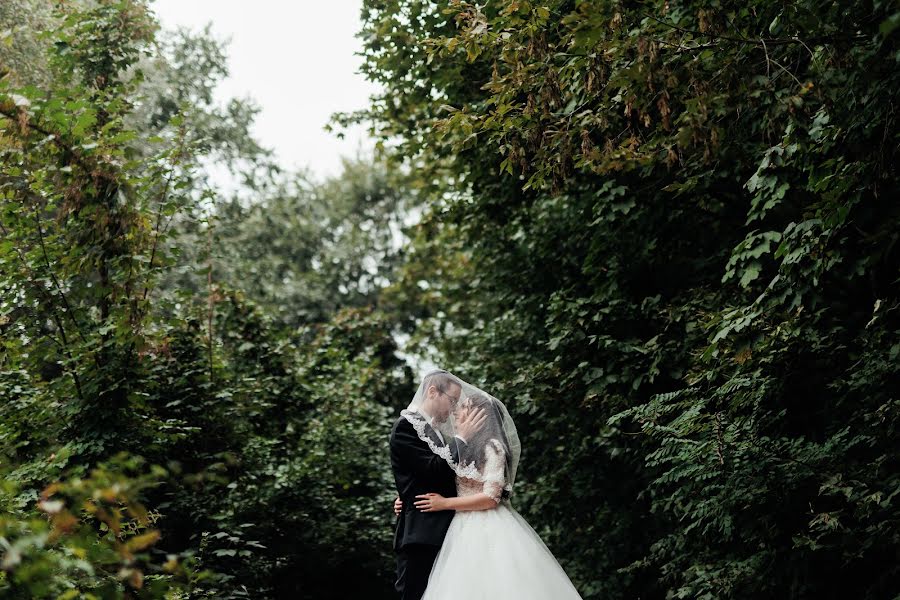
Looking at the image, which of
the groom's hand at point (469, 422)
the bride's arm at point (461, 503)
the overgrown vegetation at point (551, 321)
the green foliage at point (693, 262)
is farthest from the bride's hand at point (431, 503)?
the green foliage at point (693, 262)

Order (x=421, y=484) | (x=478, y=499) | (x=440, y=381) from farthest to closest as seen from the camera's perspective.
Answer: (x=440, y=381), (x=421, y=484), (x=478, y=499)

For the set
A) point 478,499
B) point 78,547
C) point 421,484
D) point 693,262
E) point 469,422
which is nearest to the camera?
point 78,547

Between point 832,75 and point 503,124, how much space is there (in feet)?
6.89

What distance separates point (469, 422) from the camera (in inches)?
189

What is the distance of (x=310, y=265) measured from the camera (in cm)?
2908

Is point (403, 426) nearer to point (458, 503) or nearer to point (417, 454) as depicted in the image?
point (417, 454)

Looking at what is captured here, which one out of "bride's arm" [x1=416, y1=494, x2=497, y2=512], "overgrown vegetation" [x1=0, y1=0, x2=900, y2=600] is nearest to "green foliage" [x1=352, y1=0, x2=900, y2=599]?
"overgrown vegetation" [x1=0, y1=0, x2=900, y2=600]

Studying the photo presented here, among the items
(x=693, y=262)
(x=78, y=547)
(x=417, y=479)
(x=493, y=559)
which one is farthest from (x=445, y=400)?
(x=693, y=262)

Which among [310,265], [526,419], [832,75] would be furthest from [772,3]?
[310,265]

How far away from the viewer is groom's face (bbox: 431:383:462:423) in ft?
15.8

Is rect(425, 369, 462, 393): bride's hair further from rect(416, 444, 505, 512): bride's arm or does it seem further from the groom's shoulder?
rect(416, 444, 505, 512): bride's arm

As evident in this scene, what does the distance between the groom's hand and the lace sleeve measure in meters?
0.14

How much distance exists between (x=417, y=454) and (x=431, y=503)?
1.02 feet

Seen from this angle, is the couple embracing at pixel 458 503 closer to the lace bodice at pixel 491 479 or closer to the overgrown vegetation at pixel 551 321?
the lace bodice at pixel 491 479
